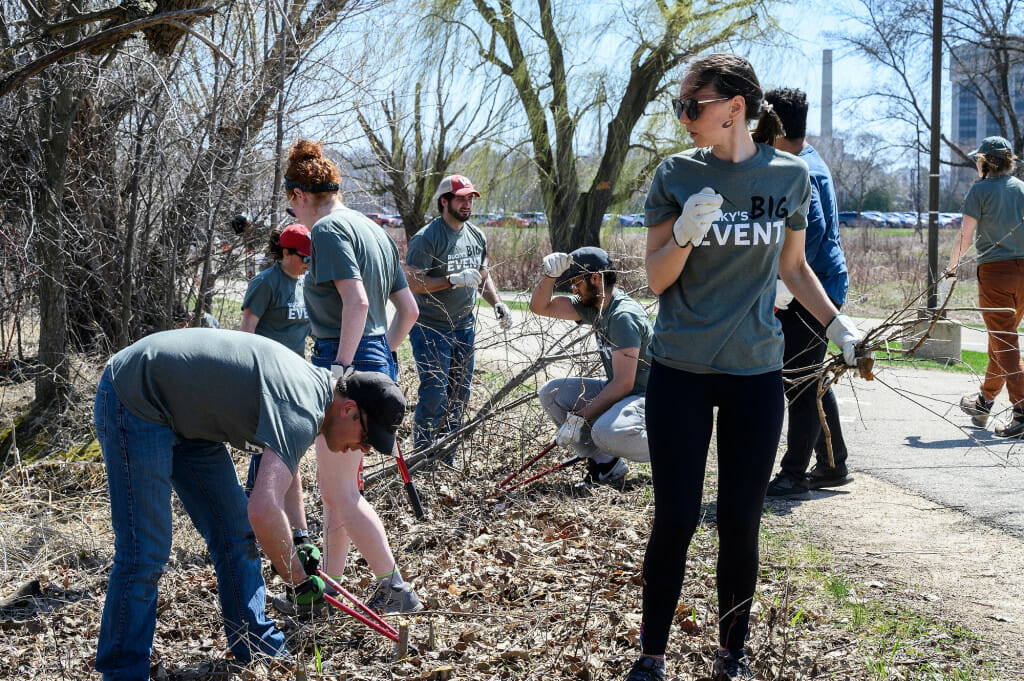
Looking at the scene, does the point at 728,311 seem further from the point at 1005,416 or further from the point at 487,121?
the point at 487,121

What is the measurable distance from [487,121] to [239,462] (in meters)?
9.44

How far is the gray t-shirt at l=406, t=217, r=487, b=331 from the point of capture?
587cm

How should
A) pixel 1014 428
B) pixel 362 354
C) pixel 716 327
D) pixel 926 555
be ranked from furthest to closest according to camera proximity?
1. pixel 1014 428
2. pixel 926 555
3. pixel 362 354
4. pixel 716 327

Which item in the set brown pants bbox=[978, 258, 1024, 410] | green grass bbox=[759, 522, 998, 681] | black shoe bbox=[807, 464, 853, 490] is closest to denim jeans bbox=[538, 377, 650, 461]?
green grass bbox=[759, 522, 998, 681]

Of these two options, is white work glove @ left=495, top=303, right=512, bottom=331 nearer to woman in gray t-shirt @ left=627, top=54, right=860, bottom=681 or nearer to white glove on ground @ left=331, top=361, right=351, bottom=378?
white glove on ground @ left=331, top=361, right=351, bottom=378

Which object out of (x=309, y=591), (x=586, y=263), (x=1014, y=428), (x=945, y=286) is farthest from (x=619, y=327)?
(x=1014, y=428)

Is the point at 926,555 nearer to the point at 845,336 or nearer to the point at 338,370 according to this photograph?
the point at 845,336

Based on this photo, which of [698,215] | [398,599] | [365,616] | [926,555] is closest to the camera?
[698,215]

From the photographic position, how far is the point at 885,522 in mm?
4688

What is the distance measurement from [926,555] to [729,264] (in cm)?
220

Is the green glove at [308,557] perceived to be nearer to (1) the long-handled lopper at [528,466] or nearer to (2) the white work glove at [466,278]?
(1) the long-handled lopper at [528,466]

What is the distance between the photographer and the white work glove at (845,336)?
318 centimetres

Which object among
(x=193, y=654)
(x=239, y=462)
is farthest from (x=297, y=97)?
(x=193, y=654)

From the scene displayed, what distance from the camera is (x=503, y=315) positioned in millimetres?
5992
